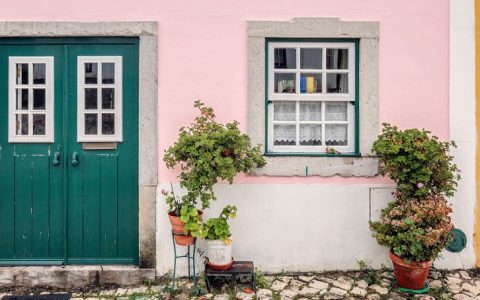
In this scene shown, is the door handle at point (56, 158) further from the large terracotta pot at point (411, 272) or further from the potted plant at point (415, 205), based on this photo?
the large terracotta pot at point (411, 272)

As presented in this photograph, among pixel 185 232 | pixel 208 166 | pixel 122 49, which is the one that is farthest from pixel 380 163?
pixel 122 49

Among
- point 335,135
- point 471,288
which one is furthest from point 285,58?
point 471,288

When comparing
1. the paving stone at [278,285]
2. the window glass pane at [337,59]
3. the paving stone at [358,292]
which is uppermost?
the window glass pane at [337,59]

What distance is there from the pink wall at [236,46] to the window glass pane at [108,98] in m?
0.55

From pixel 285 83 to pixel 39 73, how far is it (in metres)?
2.77

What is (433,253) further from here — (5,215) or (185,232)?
(5,215)

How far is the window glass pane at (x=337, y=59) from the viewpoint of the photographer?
15.9 ft

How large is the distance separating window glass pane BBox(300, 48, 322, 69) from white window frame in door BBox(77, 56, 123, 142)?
6.73 ft

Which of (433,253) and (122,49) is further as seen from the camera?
(122,49)

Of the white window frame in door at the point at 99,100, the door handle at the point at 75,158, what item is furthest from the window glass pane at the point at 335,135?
the door handle at the point at 75,158

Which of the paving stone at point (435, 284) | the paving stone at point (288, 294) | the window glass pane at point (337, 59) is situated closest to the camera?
the paving stone at point (288, 294)

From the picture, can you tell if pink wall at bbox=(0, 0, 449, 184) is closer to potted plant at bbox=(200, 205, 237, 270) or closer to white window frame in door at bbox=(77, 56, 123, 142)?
white window frame in door at bbox=(77, 56, 123, 142)

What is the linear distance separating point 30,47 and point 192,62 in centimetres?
181

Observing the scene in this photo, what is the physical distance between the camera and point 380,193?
473cm
